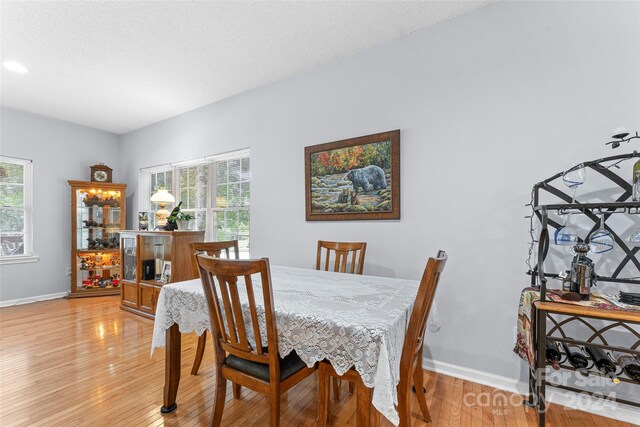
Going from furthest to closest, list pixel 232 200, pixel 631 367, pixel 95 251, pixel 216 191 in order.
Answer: pixel 95 251
pixel 216 191
pixel 232 200
pixel 631 367

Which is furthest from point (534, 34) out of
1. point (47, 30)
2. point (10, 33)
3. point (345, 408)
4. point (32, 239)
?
point (32, 239)

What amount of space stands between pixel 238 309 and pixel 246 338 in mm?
184

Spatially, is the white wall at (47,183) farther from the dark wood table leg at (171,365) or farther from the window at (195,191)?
the dark wood table leg at (171,365)

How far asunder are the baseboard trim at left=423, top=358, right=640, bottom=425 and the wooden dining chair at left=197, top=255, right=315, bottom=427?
1380 mm

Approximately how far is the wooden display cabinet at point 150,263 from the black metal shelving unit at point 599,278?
135 inches

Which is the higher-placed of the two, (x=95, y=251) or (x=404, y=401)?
(x=95, y=251)

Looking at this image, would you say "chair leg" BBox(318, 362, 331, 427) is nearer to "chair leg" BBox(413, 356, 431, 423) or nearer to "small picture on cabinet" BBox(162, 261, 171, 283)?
"chair leg" BBox(413, 356, 431, 423)

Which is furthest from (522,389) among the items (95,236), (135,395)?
(95,236)

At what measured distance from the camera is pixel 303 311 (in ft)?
4.43

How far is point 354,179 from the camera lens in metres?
2.71

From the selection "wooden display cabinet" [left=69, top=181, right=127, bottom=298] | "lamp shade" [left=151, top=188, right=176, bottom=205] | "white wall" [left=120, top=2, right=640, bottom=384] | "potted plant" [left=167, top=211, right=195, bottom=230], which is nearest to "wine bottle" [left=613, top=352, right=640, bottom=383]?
"white wall" [left=120, top=2, right=640, bottom=384]

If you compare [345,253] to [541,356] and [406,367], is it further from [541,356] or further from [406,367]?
[541,356]

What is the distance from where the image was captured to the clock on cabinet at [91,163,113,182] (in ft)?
15.6

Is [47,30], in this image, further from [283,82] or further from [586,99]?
[586,99]
